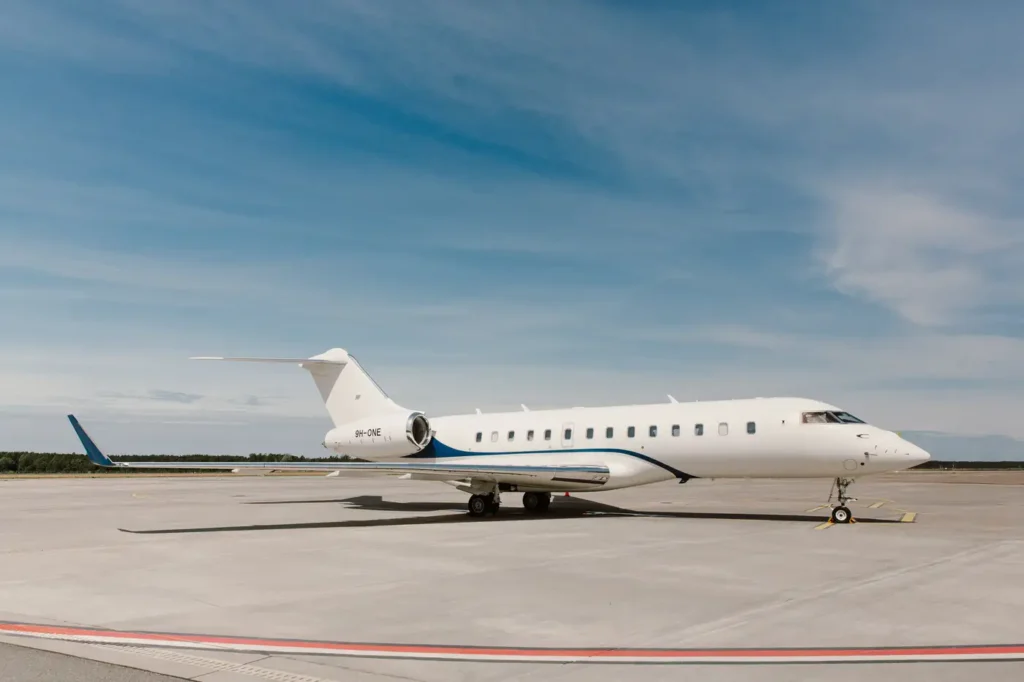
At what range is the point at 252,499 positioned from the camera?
30.6 metres

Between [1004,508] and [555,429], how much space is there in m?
15.2

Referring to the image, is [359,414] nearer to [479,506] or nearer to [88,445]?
[479,506]

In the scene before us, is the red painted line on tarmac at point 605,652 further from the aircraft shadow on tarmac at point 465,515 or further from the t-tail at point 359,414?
the t-tail at point 359,414

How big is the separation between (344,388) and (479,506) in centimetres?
728

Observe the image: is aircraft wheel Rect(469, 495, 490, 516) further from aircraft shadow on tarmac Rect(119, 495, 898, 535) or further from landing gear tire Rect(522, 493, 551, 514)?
landing gear tire Rect(522, 493, 551, 514)

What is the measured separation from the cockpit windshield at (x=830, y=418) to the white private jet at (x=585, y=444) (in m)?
0.02

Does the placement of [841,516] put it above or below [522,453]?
below

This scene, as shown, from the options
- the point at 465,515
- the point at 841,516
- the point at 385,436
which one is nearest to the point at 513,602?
the point at 841,516

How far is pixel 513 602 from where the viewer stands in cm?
917

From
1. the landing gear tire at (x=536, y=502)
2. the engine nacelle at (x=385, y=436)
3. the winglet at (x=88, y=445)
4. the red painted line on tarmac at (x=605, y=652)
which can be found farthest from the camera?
the engine nacelle at (x=385, y=436)

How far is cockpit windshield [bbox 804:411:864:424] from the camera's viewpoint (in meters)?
19.3

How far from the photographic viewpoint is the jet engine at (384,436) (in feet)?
83.0

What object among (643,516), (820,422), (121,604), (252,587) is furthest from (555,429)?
(121,604)

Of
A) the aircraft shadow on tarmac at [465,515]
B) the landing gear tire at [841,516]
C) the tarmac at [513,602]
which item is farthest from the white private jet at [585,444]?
the tarmac at [513,602]
